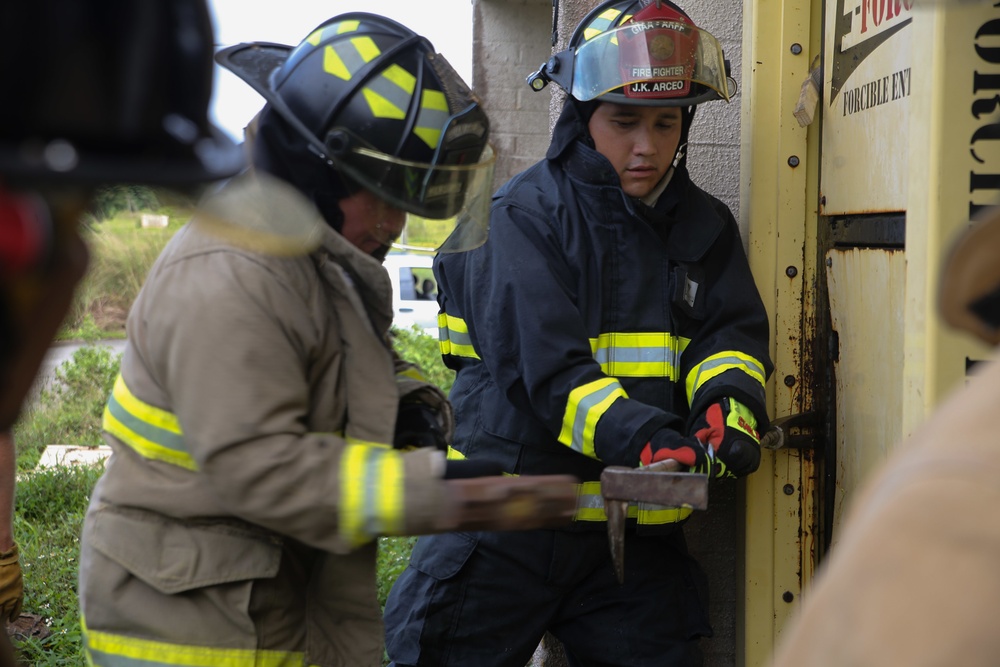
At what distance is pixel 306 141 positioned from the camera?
2.04 metres

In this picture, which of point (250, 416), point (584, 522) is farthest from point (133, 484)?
point (584, 522)

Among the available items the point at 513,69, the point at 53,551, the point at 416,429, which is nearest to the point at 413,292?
the point at 513,69

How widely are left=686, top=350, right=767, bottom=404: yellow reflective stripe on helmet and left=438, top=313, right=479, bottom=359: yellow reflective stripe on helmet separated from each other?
0.64 meters

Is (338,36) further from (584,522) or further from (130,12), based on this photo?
(584,522)

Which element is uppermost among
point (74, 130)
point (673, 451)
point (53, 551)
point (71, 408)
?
point (74, 130)

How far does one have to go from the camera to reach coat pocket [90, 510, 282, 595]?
1.90 metres

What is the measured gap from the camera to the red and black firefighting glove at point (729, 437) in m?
2.76

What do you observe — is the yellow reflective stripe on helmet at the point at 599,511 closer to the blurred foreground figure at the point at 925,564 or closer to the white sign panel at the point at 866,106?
the white sign panel at the point at 866,106

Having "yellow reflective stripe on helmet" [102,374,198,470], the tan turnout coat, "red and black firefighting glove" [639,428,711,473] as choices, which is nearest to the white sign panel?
"red and black firefighting glove" [639,428,711,473]

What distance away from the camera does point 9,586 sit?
10.9 ft

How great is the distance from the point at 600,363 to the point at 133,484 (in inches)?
55.8

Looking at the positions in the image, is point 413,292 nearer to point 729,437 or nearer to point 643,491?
point 729,437

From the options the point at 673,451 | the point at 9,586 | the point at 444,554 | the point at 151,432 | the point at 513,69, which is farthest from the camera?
the point at 513,69

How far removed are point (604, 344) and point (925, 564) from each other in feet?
6.89
